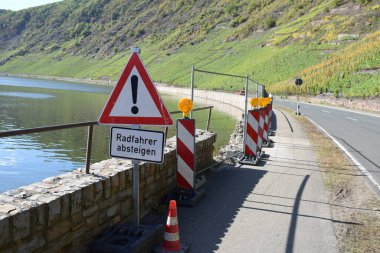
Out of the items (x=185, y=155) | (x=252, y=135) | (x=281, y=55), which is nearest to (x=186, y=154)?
(x=185, y=155)

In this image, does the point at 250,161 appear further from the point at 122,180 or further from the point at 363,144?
the point at 363,144

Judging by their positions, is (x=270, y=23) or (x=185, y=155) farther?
(x=270, y=23)

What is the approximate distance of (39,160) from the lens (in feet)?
57.1

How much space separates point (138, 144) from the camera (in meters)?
5.15

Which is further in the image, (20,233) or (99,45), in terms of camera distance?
(99,45)

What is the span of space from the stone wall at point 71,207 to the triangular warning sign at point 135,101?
2.90 feet

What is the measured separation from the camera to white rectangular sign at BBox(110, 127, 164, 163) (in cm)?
→ 511

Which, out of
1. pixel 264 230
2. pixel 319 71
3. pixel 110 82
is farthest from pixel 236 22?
pixel 264 230

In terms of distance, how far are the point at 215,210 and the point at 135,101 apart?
2892 millimetres

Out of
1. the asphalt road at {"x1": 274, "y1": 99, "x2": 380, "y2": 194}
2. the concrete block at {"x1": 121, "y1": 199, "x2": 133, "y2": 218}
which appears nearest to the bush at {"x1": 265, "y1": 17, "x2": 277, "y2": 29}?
the asphalt road at {"x1": 274, "y1": 99, "x2": 380, "y2": 194}

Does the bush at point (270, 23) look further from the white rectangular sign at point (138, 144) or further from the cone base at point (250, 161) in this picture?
the white rectangular sign at point (138, 144)

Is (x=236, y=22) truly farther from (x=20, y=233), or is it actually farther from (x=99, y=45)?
(x=20, y=233)

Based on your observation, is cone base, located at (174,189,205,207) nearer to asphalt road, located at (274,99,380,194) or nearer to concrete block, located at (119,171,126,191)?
concrete block, located at (119,171,126,191)

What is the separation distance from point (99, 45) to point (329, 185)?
7683 inches
